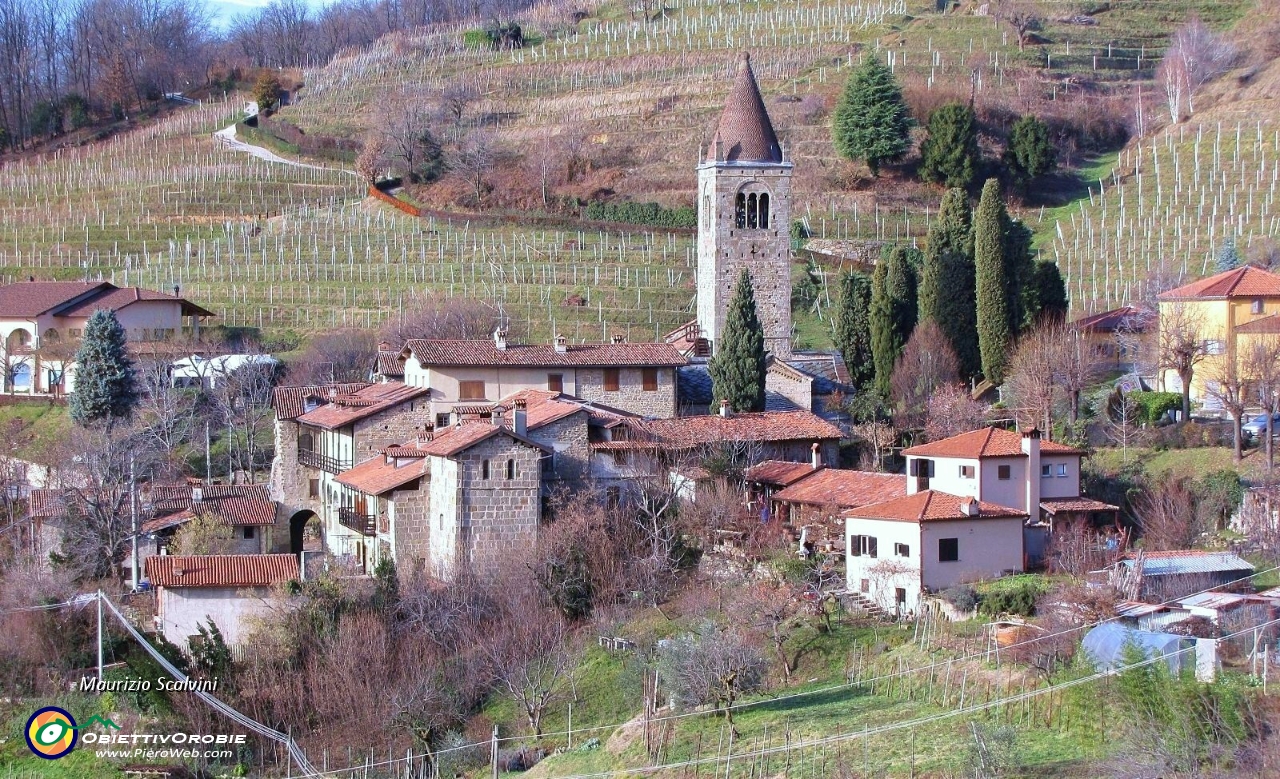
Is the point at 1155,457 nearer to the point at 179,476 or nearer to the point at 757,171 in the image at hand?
the point at 757,171

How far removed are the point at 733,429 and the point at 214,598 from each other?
13.2 m

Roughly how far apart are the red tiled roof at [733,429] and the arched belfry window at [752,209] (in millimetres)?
10976

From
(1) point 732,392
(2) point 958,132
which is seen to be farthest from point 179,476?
(2) point 958,132

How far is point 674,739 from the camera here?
2828 centimetres

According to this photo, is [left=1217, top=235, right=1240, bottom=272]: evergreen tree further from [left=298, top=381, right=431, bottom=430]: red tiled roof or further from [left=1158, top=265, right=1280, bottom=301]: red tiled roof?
[left=298, top=381, right=431, bottom=430]: red tiled roof

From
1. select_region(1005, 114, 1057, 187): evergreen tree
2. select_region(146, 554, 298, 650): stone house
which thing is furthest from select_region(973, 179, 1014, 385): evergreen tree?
select_region(1005, 114, 1057, 187): evergreen tree

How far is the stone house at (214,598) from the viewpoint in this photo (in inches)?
1443

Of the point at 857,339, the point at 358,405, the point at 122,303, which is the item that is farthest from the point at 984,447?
the point at 122,303

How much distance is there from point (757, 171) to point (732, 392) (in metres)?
10.9

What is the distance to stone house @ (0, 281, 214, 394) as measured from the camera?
60.2 m

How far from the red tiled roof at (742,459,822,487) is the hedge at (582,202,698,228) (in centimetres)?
3080

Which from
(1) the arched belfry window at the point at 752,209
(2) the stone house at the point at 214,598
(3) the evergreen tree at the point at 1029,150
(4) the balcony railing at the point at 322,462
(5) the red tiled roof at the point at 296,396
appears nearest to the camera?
(2) the stone house at the point at 214,598

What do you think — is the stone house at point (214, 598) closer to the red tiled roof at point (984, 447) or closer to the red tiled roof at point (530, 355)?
the red tiled roof at point (530, 355)

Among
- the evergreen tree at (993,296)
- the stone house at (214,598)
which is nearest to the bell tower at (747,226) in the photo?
the evergreen tree at (993,296)
